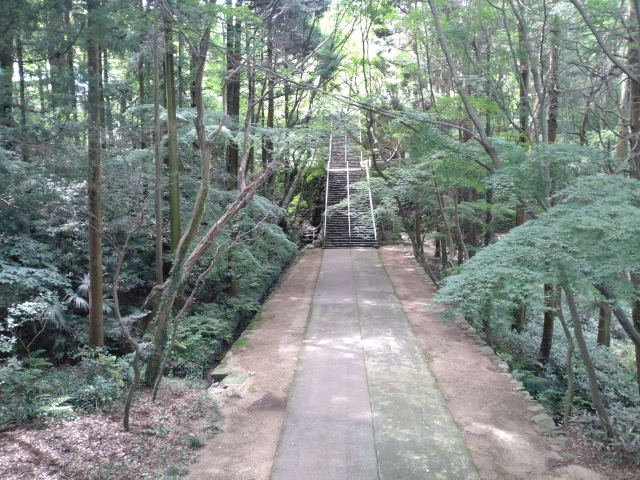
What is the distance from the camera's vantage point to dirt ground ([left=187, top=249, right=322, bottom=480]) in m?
4.31

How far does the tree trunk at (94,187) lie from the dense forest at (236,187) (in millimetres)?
26

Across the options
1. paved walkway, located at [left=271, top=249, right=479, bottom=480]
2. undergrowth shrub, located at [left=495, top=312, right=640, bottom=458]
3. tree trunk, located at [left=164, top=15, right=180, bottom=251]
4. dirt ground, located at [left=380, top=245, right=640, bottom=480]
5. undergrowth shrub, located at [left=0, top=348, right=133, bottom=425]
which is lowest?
undergrowth shrub, located at [left=495, top=312, right=640, bottom=458]

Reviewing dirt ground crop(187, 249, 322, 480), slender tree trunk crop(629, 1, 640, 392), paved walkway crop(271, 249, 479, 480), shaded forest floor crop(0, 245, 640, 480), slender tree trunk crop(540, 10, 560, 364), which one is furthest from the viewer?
slender tree trunk crop(540, 10, 560, 364)

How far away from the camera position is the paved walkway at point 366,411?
420 centimetres

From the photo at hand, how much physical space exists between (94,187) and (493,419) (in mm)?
6186

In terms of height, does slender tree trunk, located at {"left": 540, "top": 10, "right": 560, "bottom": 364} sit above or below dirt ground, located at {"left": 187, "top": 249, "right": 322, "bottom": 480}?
above

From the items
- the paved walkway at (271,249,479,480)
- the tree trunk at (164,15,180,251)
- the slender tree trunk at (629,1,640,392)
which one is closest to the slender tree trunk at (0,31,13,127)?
the tree trunk at (164,15,180,251)

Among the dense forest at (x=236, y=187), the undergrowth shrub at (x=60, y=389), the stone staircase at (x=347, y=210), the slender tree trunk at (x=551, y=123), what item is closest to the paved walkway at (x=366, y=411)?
the dense forest at (x=236, y=187)

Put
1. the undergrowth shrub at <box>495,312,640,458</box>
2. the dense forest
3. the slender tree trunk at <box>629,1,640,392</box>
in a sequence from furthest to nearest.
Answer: the slender tree trunk at <box>629,1,640,392</box> < the undergrowth shrub at <box>495,312,640,458</box> < the dense forest

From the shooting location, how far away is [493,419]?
17.1ft

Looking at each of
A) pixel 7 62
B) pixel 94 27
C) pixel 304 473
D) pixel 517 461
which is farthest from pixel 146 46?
pixel 517 461

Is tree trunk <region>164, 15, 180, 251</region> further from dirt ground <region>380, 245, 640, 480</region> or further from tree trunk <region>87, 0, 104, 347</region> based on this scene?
dirt ground <region>380, 245, 640, 480</region>

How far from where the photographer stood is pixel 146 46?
802 centimetres

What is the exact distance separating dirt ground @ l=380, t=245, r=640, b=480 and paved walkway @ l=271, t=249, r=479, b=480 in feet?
0.66
